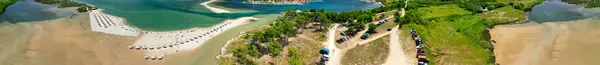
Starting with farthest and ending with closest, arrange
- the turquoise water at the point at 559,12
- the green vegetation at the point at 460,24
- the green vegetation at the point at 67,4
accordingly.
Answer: the green vegetation at the point at 67,4 < the turquoise water at the point at 559,12 < the green vegetation at the point at 460,24

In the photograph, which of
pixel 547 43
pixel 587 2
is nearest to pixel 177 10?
pixel 547 43

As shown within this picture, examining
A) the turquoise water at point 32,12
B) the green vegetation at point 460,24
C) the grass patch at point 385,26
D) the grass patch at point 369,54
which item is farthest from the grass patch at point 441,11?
the turquoise water at point 32,12

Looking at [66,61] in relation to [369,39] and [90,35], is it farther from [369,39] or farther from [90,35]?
[369,39]

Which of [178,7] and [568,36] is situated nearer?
[568,36]

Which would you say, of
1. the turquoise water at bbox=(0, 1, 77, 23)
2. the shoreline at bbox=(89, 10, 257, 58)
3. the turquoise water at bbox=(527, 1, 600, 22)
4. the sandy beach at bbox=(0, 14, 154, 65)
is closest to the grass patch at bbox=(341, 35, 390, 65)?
the shoreline at bbox=(89, 10, 257, 58)

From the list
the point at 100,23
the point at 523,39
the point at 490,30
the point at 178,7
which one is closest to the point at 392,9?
the point at 490,30

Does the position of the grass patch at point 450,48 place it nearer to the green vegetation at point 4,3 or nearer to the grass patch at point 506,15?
the grass patch at point 506,15

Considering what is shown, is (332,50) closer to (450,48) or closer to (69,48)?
(450,48)
